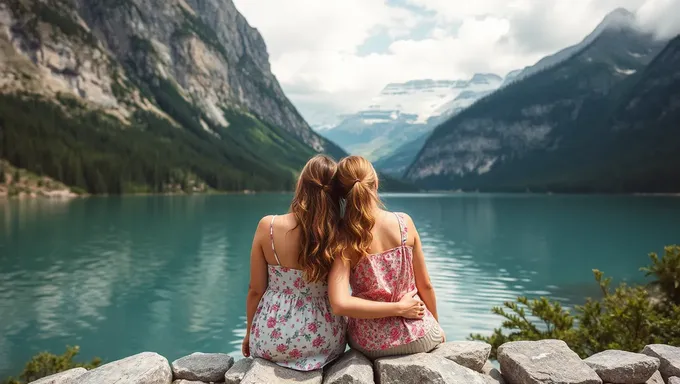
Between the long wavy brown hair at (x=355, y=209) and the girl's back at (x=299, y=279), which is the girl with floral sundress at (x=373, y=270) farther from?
the girl's back at (x=299, y=279)

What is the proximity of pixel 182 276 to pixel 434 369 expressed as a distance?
35335 millimetres

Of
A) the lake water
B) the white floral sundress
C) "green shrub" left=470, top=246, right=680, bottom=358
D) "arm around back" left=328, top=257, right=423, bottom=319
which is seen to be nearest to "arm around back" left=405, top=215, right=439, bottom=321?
"arm around back" left=328, top=257, right=423, bottom=319

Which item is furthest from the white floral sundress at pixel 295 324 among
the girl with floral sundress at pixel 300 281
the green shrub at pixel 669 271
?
the green shrub at pixel 669 271

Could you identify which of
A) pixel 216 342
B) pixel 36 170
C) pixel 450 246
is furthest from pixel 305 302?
pixel 36 170

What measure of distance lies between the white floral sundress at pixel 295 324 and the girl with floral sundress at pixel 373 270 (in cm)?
39

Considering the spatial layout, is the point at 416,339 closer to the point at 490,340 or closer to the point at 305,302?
the point at 305,302

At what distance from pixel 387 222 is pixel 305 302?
4.37ft

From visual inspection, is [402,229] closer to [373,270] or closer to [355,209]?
[373,270]

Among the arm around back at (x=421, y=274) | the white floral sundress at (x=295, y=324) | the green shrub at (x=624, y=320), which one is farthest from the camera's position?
the green shrub at (x=624, y=320)

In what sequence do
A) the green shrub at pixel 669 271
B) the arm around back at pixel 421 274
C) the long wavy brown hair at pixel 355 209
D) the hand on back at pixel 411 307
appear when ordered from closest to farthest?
the long wavy brown hair at pixel 355 209, the hand on back at pixel 411 307, the arm around back at pixel 421 274, the green shrub at pixel 669 271

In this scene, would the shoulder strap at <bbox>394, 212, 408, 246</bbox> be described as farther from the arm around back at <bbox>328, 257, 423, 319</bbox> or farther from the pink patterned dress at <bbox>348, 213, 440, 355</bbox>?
the arm around back at <bbox>328, 257, 423, 319</bbox>

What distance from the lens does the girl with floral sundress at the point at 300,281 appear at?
18.5 feet

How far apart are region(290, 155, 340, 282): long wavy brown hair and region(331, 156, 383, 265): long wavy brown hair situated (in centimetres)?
10

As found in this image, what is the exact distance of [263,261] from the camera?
6027 millimetres
